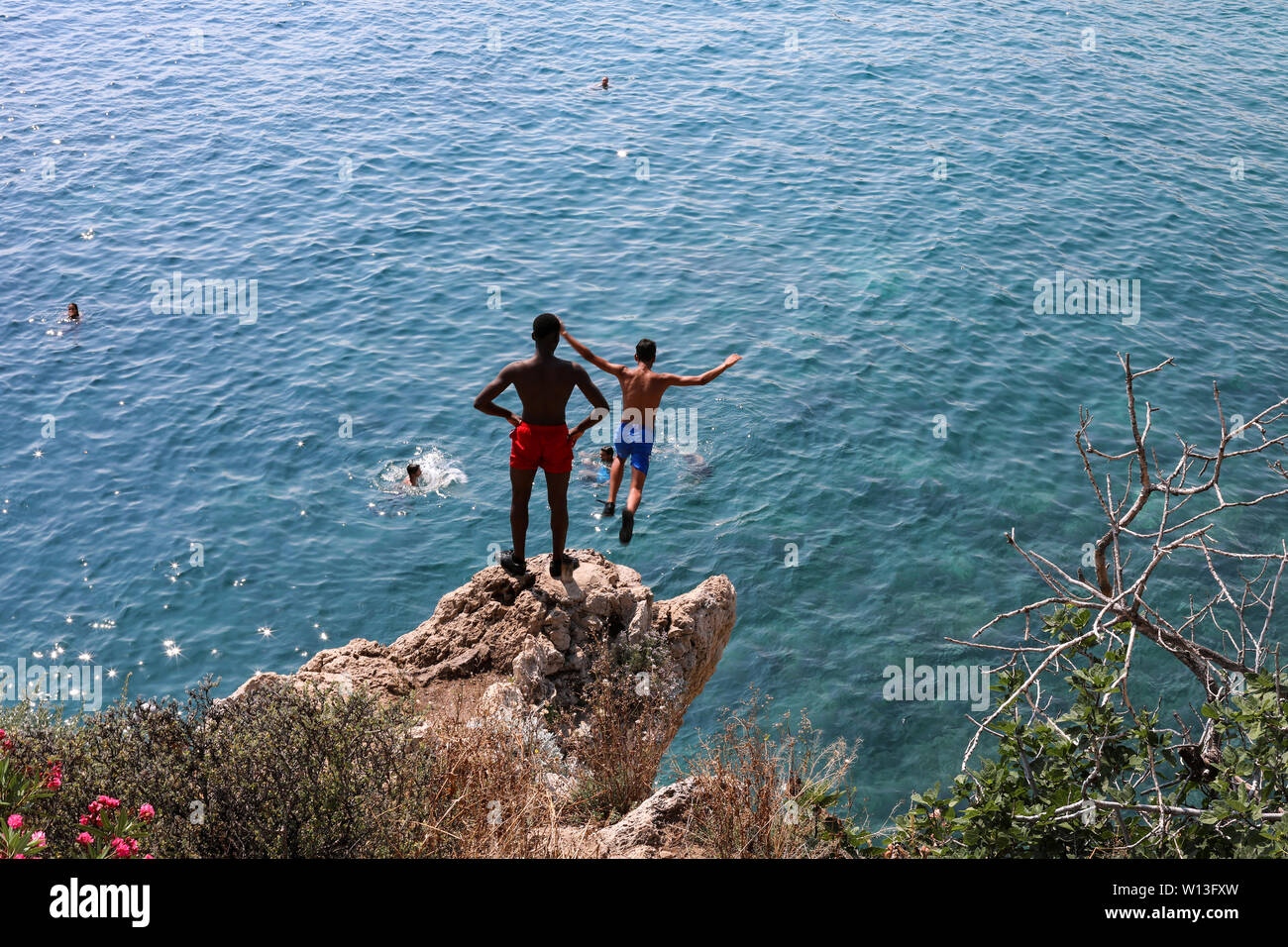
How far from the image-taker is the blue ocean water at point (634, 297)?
621 inches

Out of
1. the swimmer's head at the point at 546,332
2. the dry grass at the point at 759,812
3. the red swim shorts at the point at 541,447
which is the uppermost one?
the swimmer's head at the point at 546,332

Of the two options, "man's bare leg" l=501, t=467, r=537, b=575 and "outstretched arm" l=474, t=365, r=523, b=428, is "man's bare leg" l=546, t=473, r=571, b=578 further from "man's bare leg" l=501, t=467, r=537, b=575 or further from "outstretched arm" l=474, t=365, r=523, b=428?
"outstretched arm" l=474, t=365, r=523, b=428

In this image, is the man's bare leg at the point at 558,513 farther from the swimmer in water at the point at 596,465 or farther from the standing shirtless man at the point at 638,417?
the swimmer in water at the point at 596,465

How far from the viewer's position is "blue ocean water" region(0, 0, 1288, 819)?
1577cm

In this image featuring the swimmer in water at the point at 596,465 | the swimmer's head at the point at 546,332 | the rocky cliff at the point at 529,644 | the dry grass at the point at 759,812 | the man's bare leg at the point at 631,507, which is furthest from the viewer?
the swimmer in water at the point at 596,465

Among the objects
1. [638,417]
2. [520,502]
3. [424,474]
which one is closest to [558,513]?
[520,502]

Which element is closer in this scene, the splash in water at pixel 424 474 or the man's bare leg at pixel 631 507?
the man's bare leg at pixel 631 507

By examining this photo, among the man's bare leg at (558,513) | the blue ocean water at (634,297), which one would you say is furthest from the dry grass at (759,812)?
the blue ocean water at (634,297)

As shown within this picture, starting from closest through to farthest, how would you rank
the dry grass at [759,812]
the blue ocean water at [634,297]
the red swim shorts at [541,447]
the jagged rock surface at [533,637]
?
the dry grass at [759,812] → the red swim shorts at [541,447] → the jagged rock surface at [533,637] → the blue ocean water at [634,297]

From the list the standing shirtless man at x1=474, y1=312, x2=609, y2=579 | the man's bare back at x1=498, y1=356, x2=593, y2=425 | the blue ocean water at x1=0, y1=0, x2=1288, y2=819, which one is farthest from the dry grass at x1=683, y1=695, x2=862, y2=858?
the blue ocean water at x1=0, y1=0, x2=1288, y2=819

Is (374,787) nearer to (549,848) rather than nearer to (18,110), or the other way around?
(549,848)

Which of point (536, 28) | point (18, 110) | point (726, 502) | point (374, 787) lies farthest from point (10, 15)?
point (374, 787)

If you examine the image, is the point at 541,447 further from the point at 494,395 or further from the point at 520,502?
the point at 494,395

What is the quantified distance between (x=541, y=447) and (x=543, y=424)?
8.9 inches
